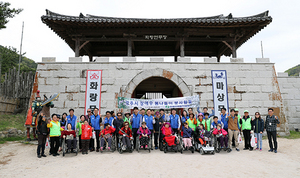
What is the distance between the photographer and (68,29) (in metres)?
9.80

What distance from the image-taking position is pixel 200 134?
6234 mm

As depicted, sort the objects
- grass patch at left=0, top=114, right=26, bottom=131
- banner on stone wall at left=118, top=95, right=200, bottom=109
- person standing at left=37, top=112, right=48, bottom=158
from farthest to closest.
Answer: grass patch at left=0, top=114, right=26, bottom=131, banner on stone wall at left=118, top=95, right=200, bottom=109, person standing at left=37, top=112, right=48, bottom=158

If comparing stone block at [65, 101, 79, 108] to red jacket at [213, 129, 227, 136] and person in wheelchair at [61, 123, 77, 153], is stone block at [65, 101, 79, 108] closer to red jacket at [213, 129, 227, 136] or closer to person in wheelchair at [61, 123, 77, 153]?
person in wheelchair at [61, 123, 77, 153]

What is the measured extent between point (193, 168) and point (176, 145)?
5.83 ft

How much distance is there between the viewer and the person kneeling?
6.16m

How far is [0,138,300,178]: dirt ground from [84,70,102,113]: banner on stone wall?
318cm

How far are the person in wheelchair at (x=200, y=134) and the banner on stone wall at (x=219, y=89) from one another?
3051 mm

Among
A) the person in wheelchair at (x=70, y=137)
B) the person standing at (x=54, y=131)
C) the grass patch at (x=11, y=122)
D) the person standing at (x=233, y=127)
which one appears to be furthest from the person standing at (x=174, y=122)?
the grass patch at (x=11, y=122)

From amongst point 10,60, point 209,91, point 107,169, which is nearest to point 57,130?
point 107,169

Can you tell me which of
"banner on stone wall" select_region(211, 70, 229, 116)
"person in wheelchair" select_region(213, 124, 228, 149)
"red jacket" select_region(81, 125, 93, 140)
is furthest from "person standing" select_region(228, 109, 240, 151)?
"red jacket" select_region(81, 125, 93, 140)

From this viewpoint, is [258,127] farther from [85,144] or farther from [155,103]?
[85,144]

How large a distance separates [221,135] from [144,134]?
102 inches

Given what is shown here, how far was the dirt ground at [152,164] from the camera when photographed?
13.6 ft

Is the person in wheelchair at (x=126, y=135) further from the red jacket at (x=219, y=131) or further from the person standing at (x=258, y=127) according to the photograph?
the person standing at (x=258, y=127)
